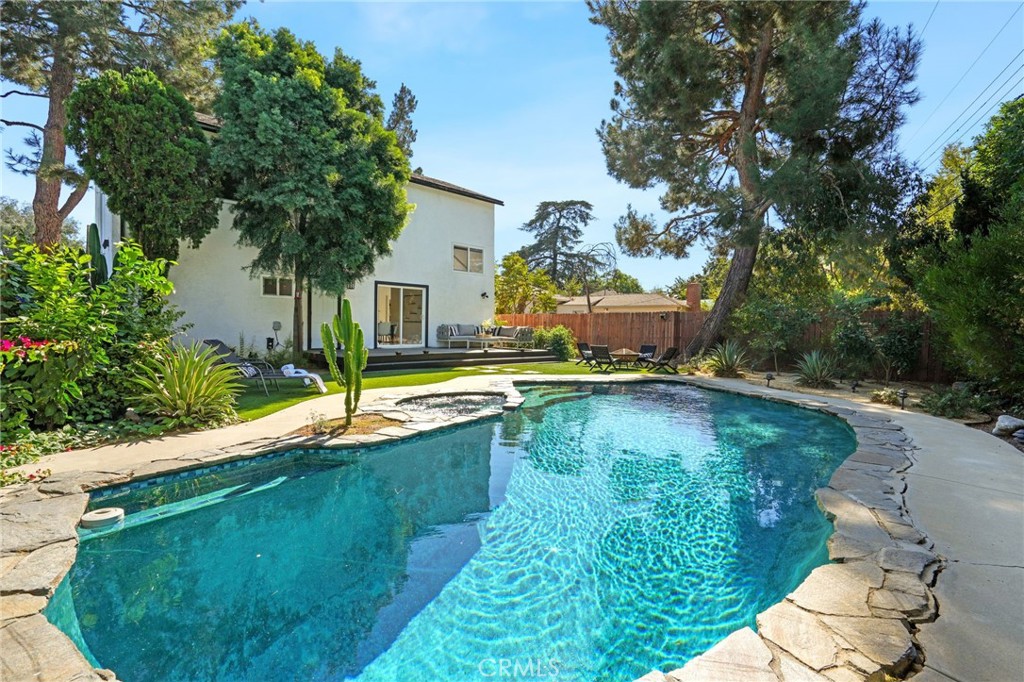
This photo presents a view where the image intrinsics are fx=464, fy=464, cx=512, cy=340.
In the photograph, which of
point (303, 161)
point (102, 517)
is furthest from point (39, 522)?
point (303, 161)

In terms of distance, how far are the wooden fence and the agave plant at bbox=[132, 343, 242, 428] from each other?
14811mm

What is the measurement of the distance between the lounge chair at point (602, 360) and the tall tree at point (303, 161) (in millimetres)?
6975

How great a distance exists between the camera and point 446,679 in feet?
8.23

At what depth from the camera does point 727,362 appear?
1351cm

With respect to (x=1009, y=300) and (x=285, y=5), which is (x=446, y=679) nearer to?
(x=1009, y=300)

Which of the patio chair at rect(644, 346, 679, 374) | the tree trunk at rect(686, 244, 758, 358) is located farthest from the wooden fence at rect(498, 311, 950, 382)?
the patio chair at rect(644, 346, 679, 374)

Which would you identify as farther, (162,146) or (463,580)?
(162,146)

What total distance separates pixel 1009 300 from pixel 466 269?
1512 centimetres

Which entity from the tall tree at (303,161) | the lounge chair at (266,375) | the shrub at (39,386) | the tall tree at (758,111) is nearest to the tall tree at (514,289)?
the tall tree at (758,111)

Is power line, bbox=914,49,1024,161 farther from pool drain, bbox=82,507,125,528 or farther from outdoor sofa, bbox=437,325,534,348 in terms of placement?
pool drain, bbox=82,507,125,528

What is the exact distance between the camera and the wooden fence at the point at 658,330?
11.9 metres

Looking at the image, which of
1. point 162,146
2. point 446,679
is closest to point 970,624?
point 446,679

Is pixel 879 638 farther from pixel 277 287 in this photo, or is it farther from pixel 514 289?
pixel 514 289

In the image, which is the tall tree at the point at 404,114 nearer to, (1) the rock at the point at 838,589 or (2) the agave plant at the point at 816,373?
(2) the agave plant at the point at 816,373
